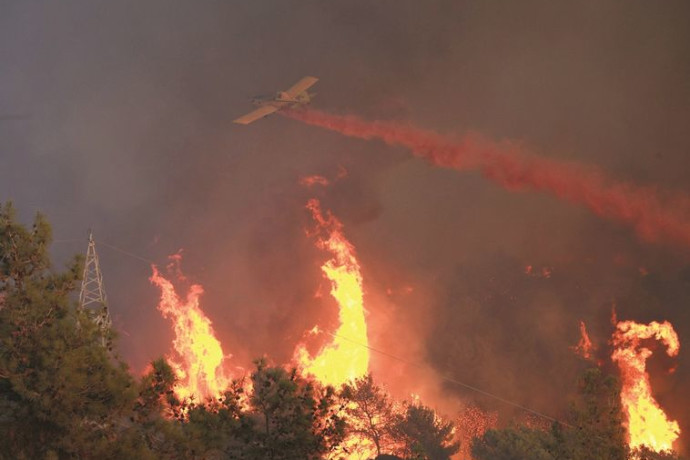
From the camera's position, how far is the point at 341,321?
74188 millimetres

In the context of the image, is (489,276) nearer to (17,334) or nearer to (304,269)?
(304,269)

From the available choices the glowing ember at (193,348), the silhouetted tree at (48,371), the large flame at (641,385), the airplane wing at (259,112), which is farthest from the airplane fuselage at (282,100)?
the silhouetted tree at (48,371)

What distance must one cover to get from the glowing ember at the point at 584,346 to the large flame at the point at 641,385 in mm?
2449

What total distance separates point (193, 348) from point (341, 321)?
1949 cm

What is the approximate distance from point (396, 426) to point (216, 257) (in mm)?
44986

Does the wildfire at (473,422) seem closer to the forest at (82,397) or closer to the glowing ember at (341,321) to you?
the glowing ember at (341,321)

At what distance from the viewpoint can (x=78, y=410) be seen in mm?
17031

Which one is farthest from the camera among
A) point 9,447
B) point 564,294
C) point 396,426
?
point 564,294

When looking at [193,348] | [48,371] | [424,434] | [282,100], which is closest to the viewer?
[48,371]

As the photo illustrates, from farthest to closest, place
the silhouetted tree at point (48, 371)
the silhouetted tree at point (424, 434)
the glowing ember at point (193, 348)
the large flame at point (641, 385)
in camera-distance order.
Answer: the glowing ember at point (193, 348), the large flame at point (641, 385), the silhouetted tree at point (424, 434), the silhouetted tree at point (48, 371)

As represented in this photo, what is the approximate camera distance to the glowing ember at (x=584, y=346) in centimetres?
6556

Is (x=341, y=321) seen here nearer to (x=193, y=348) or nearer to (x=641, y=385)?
(x=193, y=348)

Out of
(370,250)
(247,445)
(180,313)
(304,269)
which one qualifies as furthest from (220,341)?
(247,445)

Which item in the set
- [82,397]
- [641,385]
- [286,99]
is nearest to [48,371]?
[82,397]
